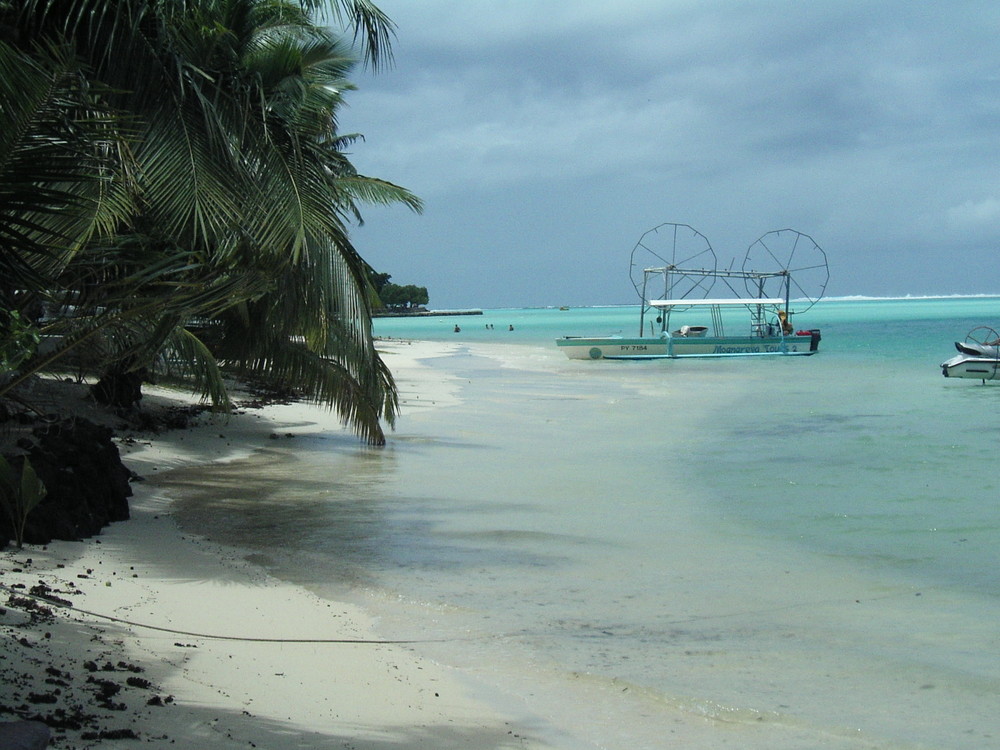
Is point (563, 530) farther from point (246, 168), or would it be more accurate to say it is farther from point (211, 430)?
point (211, 430)

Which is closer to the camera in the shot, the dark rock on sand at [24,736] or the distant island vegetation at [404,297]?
the dark rock on sand at [24,736]

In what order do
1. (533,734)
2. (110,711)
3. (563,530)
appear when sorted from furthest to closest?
(563,530), (533,734), (110,711)

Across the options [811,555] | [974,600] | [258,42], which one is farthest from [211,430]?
[974,600]

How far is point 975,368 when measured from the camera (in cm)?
2878

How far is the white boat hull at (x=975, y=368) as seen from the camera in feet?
93.6

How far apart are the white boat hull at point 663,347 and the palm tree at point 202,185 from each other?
3063 centimetres

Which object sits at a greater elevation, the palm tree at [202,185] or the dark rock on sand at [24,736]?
the palm tree at [202,185]

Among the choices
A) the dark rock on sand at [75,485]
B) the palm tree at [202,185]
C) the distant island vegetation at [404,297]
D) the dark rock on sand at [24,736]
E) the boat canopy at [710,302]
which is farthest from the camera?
the distant island vegetation at [404,297]

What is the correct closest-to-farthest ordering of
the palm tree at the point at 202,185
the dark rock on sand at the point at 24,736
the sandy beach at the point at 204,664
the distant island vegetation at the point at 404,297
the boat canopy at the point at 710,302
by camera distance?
the dark rock on sand at the point at 24,736 < the sandy beach at the point at 204,664 < the palm tree at the point at 202,185 < the boat canopy at the point at 710,302 < the distant island vegetation at the point at 404,297

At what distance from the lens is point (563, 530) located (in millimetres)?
9656

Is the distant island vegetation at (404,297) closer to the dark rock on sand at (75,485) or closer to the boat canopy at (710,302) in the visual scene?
the boat canopy at (710,302)

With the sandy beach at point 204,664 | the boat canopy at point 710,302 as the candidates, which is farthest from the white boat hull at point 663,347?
the sandy beach at point 204,664

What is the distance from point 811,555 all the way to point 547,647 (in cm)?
377

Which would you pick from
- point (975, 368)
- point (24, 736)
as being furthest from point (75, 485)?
point (975, 368)
